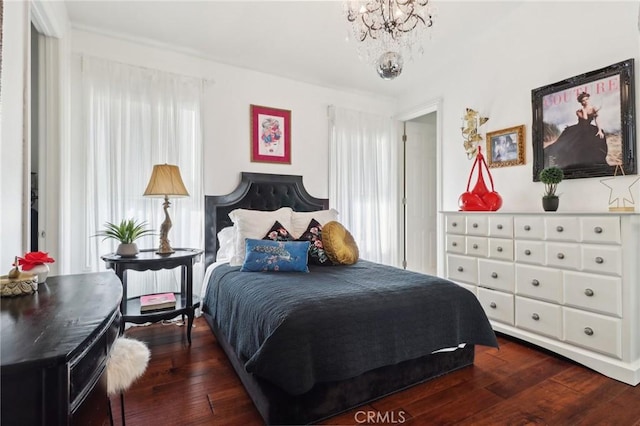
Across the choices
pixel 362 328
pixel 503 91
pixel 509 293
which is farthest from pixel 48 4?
pixel 509 293

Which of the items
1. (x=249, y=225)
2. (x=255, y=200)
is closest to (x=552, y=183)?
(x=249, y=225)

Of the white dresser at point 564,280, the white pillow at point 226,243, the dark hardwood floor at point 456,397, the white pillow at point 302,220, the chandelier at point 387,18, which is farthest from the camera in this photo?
the white pillow at point 302,220

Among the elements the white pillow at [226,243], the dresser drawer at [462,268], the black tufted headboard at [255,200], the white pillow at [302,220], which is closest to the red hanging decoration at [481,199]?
the dresser drawer at [462,268]

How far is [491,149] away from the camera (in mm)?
3268

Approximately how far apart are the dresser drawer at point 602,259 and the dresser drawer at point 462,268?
84 cm

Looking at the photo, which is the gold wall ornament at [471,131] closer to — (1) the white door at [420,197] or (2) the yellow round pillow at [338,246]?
(1) the white door at [420,197]

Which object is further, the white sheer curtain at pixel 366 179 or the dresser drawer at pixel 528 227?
the white sheer curtain at pixel 366 179

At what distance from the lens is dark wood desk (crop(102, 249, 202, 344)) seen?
91.9 inches

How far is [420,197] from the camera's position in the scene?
470cm

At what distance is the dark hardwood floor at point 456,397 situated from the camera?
163 centimetres

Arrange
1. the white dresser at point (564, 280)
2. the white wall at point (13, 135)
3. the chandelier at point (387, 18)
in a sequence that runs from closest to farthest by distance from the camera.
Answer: the white wall at point (13, 135), the white dresser at point (564, 280), the chandelier at point (387, 18)

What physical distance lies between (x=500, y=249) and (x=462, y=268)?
434 millimetres

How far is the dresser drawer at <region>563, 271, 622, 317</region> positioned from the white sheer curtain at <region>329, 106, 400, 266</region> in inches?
88.4

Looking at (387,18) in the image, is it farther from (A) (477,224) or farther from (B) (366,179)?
(B) (366,179)
